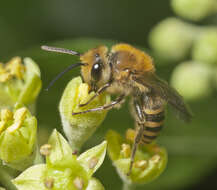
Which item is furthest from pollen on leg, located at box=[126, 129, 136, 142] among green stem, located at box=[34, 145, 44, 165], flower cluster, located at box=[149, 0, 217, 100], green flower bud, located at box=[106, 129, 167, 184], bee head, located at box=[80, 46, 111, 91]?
flower cluster, located at box=[149, 0, 217, 100]

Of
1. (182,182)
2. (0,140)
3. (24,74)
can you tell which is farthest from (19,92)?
(182,182)

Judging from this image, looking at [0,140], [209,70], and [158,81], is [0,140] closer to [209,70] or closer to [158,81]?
[158,81]

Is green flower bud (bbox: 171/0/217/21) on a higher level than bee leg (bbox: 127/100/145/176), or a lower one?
higher

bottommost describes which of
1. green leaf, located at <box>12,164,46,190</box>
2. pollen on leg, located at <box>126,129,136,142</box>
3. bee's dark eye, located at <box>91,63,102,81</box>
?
pollen on leg, located at <box>126,129,136,142</box>

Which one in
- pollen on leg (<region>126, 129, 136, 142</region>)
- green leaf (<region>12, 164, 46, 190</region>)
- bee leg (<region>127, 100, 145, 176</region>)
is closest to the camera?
green leaf (<region>12, 164, 46, 190</region>)

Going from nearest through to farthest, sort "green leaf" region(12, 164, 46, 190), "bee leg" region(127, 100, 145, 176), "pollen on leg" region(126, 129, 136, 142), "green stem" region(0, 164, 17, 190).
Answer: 1. "green leaf" region(12, 164, 46, 190)
2. "green stem" region(0, 164, 17, 190)
3. "bee leg" region(127, 100, 145, 176)
4. "pollen on leg" region(126, 129, 136, 142)

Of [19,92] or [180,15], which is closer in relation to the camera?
[19,92]

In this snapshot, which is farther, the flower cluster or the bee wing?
the flower cluster

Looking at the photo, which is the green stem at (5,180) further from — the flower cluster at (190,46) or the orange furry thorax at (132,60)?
the flower cluster at (190,46)

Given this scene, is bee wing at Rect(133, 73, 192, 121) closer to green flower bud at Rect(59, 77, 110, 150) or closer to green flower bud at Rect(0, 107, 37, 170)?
green flower bud at Rect(59, 77, 110, 150)

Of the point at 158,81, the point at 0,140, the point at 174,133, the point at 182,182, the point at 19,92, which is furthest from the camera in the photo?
the point at 174,133
